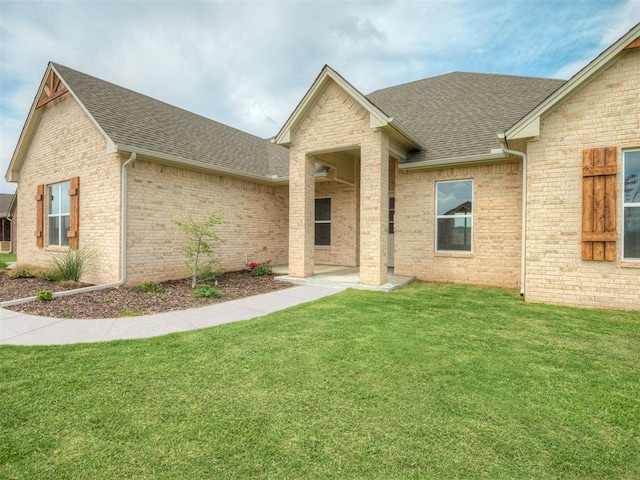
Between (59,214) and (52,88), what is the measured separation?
403 cm

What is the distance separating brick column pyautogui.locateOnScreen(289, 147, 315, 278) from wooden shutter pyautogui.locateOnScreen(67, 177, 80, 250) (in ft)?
20.7

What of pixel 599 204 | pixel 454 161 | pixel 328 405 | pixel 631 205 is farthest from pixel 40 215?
pixel 631 205

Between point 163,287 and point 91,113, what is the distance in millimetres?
5083

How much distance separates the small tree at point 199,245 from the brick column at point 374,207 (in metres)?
3.95

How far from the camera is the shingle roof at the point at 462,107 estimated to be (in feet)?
30.7

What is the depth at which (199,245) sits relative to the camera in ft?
28.3

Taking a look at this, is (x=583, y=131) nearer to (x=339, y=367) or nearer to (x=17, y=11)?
(x=339, y=367)

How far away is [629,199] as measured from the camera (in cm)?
619

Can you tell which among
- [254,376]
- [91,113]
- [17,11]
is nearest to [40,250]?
[91,113]

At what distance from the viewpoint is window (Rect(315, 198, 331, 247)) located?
13.1 m

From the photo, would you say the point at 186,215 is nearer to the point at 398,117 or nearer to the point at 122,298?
the point at 122,298

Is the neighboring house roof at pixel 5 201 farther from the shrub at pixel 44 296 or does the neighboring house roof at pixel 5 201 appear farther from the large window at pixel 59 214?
the shrub at pixel 44 296

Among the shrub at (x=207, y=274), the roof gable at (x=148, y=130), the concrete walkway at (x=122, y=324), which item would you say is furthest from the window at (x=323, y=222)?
the concrete walkway at (x=122, y=324)

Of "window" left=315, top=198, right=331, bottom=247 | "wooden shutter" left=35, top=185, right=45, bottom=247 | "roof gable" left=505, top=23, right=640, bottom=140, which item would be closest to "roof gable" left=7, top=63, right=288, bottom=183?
"window" left=315, top=198, right=331, bottom=247
